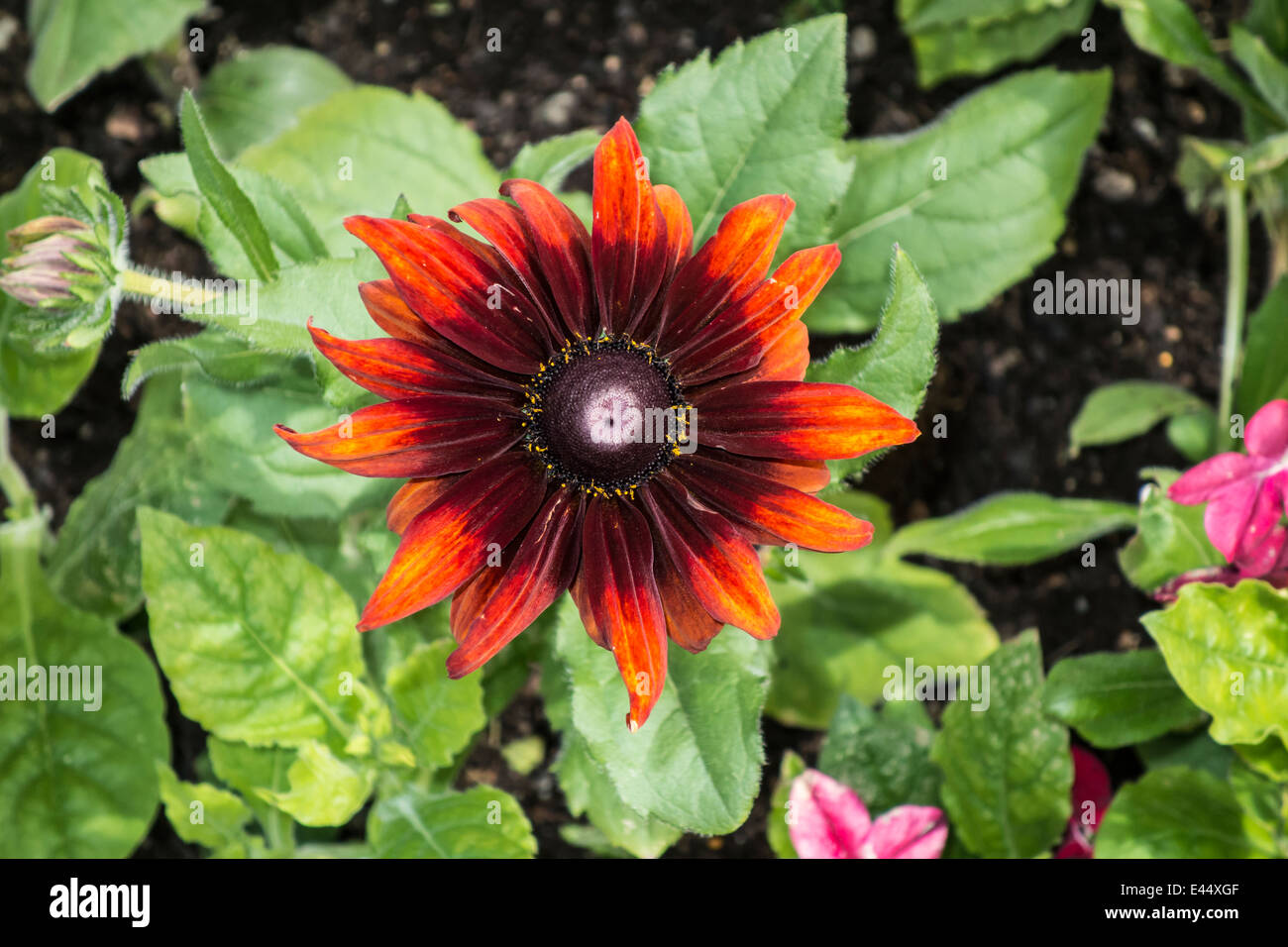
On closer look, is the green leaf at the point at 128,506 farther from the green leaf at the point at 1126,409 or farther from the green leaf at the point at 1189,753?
the green leaf at the point at 1189,753

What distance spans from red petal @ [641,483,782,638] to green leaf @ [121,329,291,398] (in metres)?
0.46

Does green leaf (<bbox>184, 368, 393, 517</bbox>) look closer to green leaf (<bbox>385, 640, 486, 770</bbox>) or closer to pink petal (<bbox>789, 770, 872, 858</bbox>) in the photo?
green leaf (<bbox>385, 640, 486, 770</bbox>)

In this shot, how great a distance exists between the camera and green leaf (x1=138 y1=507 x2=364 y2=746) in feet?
4.45

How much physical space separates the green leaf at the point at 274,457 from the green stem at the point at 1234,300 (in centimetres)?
120

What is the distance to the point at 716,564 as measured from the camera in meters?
1.05

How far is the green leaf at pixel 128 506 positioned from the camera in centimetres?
160

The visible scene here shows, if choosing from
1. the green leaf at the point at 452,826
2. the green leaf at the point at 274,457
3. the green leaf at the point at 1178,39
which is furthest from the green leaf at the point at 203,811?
the green leaf at the point at 1178,39

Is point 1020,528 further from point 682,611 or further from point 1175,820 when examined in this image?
point 682,611

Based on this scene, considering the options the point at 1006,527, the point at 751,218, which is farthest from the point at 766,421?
the point at 1006,527

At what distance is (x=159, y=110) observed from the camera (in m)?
2.06

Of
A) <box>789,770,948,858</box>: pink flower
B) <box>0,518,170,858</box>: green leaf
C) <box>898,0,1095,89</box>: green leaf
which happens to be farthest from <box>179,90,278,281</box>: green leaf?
<box>898,0,1095,89</box>: green leaf

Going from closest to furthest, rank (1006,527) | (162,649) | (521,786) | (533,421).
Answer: (533,421), (162,649), (1006,527), (521,786)
